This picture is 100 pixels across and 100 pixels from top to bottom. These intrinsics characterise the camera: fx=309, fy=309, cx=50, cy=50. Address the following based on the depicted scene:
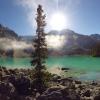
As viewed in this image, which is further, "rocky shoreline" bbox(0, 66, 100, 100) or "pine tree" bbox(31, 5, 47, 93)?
"pine tree" bbox(31, 5, 47, 93)

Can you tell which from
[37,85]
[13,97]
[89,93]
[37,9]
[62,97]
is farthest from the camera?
[37,9]

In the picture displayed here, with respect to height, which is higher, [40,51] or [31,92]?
[40,51]

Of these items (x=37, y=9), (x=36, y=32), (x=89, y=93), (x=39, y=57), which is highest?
(x=37, y=9)

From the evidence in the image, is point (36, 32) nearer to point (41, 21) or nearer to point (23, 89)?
point (41, 21)

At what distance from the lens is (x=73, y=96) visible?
128 feet

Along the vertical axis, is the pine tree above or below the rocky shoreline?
above

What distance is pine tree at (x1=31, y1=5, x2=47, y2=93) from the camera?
5359cm

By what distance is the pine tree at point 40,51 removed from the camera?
53594 millimetres

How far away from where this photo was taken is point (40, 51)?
5512 centimetres

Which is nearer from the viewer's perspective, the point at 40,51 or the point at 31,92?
the point at 31,92

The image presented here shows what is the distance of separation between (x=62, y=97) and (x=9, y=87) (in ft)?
29.6

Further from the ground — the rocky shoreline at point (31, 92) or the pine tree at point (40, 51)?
the pine tree at point (40, 51)

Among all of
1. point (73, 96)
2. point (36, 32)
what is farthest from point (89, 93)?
point (36, 32)

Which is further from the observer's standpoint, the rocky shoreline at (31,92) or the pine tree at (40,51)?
the pine tree at (40,51)
